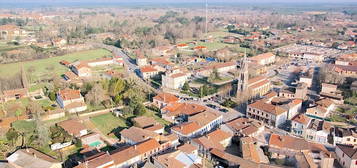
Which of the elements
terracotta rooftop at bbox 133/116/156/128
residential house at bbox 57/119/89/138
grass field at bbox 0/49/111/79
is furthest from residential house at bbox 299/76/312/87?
grass field at bbox 0/49/111/79

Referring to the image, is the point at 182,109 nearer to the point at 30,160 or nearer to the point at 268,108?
the point at 268,108

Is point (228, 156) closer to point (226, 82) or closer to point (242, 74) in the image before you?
point (242, 74)

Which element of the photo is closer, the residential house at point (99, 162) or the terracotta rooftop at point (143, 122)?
the residential house at point (99, 162)

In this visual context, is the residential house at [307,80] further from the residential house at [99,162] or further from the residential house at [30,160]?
the residential house at [30,160]

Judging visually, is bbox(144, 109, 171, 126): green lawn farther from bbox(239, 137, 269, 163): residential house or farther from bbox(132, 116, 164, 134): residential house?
bbox(239, 137, 269, 163): residential house

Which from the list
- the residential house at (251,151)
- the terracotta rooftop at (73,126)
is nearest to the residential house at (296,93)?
the residential house at (251,151)

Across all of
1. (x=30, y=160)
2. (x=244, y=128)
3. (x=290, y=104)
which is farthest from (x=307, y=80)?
(x=30, y=160)
